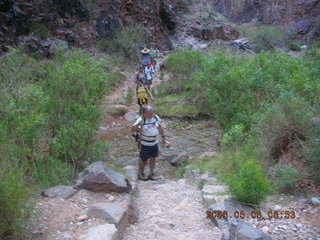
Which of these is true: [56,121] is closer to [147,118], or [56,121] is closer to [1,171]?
[147,118]

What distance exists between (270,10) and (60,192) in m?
54.0

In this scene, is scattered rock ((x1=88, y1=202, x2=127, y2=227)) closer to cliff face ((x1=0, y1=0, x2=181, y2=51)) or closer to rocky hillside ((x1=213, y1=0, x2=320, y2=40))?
cliff face ((x1=0, y1=0, x2=181, y2=51))

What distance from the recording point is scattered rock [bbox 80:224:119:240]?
151 inches

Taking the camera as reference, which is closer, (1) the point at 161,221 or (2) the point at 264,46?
(1) the point at 161,221

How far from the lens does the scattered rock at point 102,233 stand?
3844mm

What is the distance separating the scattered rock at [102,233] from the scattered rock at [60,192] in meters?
0.92

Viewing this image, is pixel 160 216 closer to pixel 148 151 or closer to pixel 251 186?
pixel 251 186

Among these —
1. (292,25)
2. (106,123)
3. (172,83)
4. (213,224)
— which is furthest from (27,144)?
(292,25)

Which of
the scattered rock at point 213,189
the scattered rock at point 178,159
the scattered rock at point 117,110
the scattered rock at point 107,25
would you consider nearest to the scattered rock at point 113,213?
the scattered rock at point 213,189

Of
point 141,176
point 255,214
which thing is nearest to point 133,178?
point 141,176

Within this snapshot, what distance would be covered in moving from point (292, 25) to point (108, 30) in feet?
94.6

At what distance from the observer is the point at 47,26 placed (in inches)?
883

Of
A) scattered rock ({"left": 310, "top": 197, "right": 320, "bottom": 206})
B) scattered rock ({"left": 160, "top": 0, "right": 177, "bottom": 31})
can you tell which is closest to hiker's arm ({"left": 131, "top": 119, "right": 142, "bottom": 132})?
scattered rock ({"left": 310, "top": 197, "right": 320, "bottom": 206})

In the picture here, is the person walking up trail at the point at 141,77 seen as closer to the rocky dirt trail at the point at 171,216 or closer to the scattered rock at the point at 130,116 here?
the scattered rock at the point at 130,116
